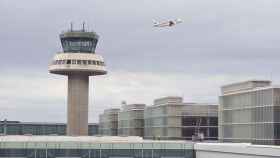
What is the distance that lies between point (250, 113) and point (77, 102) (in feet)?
158

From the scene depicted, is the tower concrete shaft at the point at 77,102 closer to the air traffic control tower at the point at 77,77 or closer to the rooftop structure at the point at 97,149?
the air traffic control tower at the point at 77,77

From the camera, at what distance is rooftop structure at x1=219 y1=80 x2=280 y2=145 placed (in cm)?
16525

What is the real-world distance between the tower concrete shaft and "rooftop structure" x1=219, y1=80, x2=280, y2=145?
38.2 meters

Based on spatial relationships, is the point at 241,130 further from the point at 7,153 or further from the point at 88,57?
the point at 7,153

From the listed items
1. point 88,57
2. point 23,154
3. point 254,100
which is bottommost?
point 23,154

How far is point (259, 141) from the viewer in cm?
17212

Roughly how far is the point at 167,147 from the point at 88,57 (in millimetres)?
66801

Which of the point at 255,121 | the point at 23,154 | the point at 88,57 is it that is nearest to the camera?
the point at 23,154

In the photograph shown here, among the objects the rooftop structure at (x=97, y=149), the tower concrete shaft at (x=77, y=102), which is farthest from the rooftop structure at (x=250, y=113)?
the tower concrete shaft at (x=77, y=102)

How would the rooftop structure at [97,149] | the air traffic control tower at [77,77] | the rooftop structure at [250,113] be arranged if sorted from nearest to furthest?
1. the rooftop structure at [97,149]
2. the rooftop structure at [250,113]
3. the air traffic control tower at [77,77]

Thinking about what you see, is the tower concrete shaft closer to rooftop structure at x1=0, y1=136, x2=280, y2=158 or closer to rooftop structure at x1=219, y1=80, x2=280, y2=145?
rooftop structure at x1=219, y1=80, x2=280, y2=145

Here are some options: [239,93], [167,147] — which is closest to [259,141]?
[239,93]

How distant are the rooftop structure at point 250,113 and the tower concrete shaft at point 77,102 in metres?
38.2

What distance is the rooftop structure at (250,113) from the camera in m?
165
